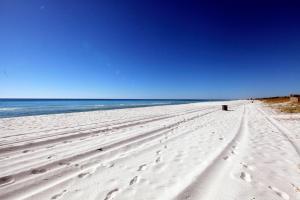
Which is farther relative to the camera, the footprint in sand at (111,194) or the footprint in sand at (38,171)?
the footprint in sand at (38,171)

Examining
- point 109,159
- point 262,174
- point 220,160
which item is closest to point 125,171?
point 109,159

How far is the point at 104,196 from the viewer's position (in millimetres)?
2803

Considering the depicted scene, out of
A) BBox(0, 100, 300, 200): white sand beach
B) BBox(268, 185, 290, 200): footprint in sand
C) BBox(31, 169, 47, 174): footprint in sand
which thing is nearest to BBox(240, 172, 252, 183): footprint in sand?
BBox(0, 100, 300, 200): white sand beach

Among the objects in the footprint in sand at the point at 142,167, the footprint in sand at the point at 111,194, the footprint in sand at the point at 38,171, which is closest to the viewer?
the footprint in sand at the point at 111,194

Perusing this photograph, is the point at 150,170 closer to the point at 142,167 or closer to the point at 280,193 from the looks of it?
the point at 142,167

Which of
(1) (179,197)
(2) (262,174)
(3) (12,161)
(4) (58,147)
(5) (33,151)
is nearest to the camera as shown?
(1) (179,197)

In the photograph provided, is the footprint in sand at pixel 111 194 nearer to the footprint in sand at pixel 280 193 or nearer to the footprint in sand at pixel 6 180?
the footprint in sand at pixel 6 180

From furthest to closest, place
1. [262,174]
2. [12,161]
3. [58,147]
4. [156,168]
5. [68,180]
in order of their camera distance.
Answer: [58,147] < [12,161] < [156,168] < [262,174] < [68,180]

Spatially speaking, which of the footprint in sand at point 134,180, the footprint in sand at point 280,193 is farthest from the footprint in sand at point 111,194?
the footprint in sand at point 280,193

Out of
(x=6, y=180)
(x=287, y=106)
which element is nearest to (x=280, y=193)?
(x=6, y=180)

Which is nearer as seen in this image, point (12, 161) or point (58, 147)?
point (12, 161)

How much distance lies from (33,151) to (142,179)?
3.70m

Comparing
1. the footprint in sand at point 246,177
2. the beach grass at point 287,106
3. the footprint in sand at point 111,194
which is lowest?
the footprint in sand at point 246,177

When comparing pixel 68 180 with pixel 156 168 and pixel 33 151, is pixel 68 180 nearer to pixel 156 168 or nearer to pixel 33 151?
pixel 156 168
